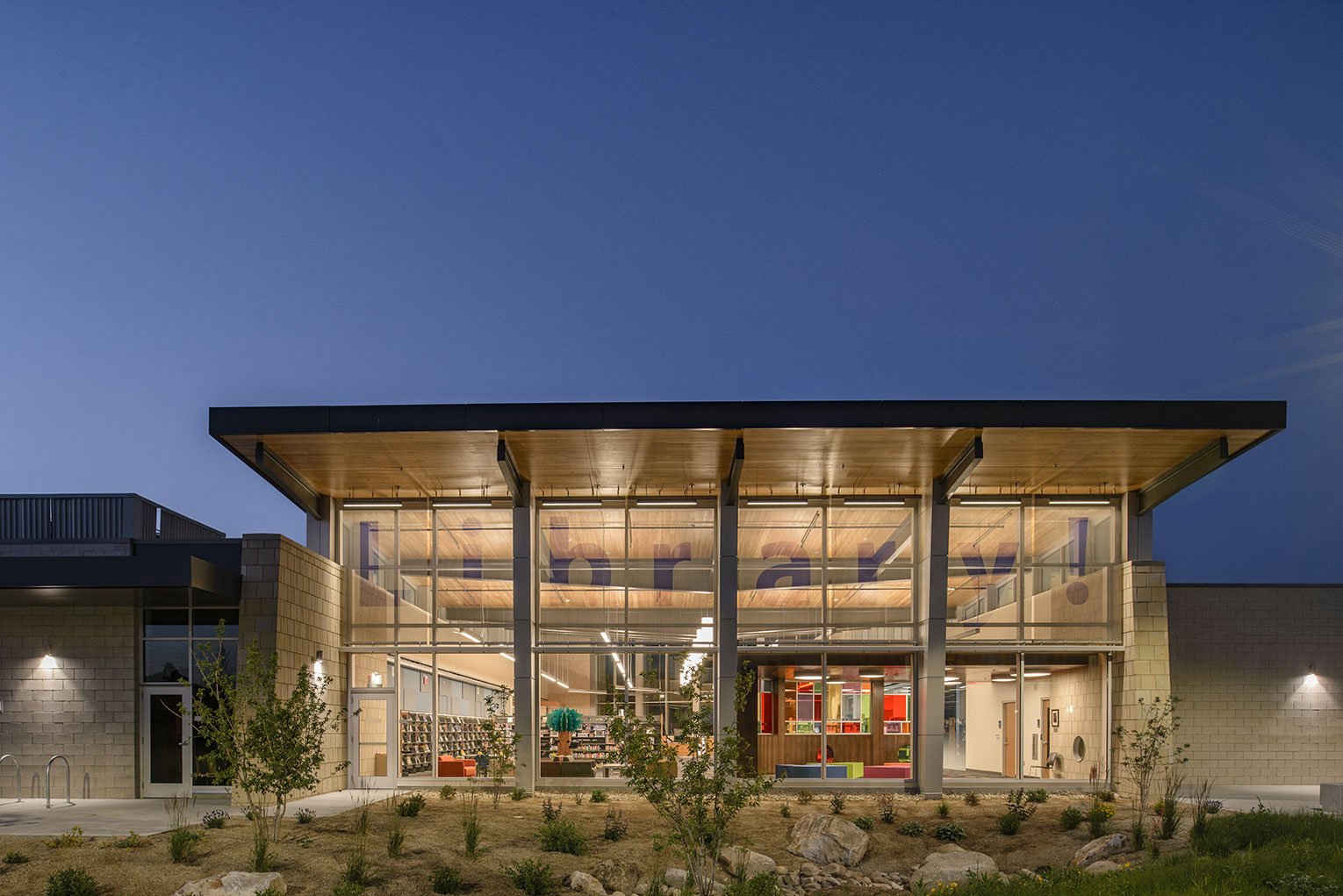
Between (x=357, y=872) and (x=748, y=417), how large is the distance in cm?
953

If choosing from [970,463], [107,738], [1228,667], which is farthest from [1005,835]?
[107,738]

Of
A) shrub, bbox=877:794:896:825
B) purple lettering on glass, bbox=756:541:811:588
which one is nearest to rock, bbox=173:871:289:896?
shrub, bbox=877:794:896:825

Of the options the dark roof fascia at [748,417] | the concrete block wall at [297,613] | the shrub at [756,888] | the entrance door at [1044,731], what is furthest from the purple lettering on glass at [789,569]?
the shrub at [756,888]

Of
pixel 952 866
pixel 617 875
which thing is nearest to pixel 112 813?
pixel 617 875

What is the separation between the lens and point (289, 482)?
68.0 ft

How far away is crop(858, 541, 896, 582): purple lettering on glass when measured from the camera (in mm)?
22078

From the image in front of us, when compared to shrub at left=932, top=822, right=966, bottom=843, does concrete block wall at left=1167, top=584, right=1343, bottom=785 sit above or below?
above

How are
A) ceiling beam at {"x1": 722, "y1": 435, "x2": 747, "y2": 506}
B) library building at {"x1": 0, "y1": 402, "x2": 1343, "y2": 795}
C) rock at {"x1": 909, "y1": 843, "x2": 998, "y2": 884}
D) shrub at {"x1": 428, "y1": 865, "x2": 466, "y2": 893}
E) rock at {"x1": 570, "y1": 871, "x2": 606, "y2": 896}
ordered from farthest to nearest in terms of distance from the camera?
library building at {"x1": 0, "y1": 402, "x2": 1343, "y2": 795} < ceiling beam at {"x1": 722, "y1": 435, "x2": 747, "y2": 506} < rock at {"x1": 909, "y1": 843, "x2": 998, "y2": 884} < rock at {"x1": 570, "y1": 871, "x2": 606, "y2": 896} < shrub at {"x1": 428, "y1": 865, "x2": 466, "y2": 893}

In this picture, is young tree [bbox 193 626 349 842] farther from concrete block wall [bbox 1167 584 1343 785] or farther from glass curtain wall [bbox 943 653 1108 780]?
concrete block wall [bbox 1167 584 1343 785]

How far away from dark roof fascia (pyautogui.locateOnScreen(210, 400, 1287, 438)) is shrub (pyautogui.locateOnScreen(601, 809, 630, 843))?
641 centimetres

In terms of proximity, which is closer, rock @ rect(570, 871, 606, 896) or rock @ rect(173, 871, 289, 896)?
rock @ rect(173, 871, 289, 896)

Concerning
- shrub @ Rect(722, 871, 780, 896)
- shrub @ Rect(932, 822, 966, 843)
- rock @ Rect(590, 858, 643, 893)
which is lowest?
shrub @ Rect(932, 822, 966, 843)

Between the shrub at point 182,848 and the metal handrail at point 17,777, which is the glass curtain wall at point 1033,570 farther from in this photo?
the metal handrail at point 17,777

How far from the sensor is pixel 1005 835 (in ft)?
53.3
